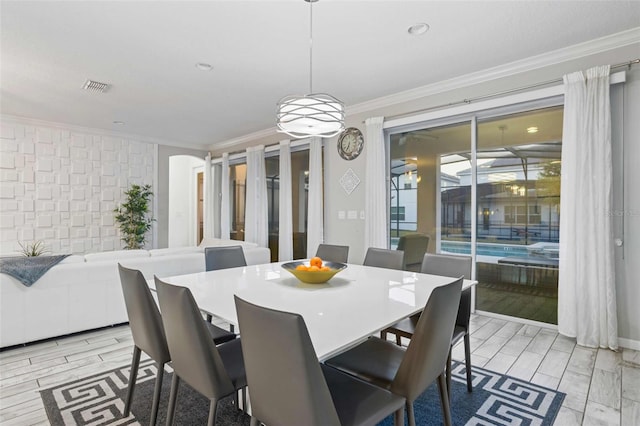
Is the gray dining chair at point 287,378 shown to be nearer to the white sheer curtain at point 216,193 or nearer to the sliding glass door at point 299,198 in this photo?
the sliding glass door at point 299,198

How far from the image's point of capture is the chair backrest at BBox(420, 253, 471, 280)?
7.82 ft

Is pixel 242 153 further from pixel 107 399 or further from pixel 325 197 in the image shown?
pixel 107 399

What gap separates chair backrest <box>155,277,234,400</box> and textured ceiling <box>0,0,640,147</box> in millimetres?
2057

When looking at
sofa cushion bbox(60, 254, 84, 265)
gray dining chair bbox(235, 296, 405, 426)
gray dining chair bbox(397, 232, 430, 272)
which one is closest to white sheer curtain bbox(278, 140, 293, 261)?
gray dining chair bbox(397, 232, 430, 272)

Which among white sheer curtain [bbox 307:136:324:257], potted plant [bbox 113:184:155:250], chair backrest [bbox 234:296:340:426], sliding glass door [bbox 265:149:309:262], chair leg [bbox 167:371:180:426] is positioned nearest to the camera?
chair backrest [bbox 234:296:340:426]

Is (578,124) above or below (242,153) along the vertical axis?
below

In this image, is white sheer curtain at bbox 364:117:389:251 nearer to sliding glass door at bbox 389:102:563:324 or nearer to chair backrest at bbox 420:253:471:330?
sliding glass door at bbox 389:102:563:324

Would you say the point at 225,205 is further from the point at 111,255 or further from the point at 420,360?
the point at 420,360

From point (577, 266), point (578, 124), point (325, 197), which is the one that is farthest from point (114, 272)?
point (578, 124)

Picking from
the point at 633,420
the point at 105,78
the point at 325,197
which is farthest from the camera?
the point at 325,197

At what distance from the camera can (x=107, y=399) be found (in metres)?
2.09

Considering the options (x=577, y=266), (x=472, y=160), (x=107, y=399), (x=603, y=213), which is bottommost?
(x=107, y=399)

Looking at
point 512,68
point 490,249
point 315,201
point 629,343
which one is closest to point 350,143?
point 315,201

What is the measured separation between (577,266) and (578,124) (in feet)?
4.02
